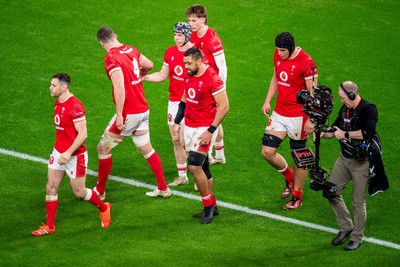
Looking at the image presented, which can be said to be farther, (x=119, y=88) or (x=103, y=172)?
(x=103, y=172)

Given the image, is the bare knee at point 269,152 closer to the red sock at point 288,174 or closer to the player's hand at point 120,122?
the red sock at point 288,174

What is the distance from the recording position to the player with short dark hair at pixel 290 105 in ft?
42.8

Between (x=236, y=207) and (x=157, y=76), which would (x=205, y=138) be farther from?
(x=157, y=76)

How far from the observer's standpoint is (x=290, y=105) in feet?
43.5

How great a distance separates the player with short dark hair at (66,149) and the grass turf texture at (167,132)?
42 cm

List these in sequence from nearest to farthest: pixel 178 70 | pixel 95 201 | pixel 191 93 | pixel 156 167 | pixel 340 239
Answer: pixel 340 239, pixel 95 201, pixel 191 93, pixel 156 167, pixel 178 70

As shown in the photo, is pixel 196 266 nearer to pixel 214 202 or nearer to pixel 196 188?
pixel 214 202

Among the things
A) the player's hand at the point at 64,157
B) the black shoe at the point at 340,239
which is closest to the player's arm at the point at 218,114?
the player's hand at the point at 64,157

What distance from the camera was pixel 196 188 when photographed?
46.0 feet

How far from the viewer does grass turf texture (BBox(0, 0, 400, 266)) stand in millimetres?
12078

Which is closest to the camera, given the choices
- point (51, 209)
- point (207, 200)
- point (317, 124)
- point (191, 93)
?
point (317, 124)

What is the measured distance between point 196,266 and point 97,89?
641cm

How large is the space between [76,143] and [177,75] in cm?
244

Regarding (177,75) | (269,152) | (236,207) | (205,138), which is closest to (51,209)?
(205,138)
